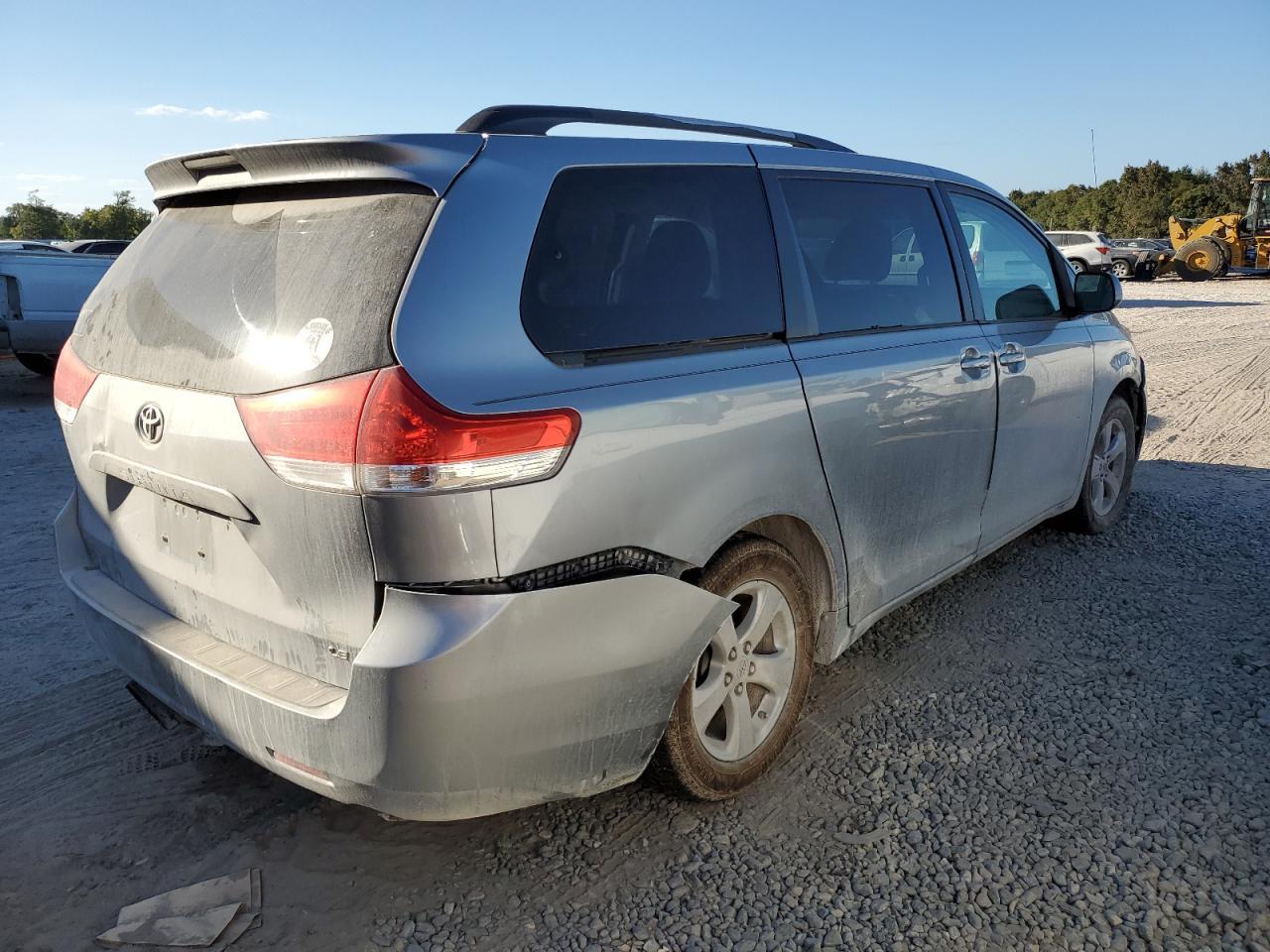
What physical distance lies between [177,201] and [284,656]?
1.36 metres

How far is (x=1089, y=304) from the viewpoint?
179 inches

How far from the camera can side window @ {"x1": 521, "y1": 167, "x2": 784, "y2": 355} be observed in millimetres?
2285

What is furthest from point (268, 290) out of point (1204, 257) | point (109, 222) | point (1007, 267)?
point (109, 222)

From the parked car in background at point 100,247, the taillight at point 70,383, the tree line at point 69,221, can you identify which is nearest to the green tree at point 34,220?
the tree line at point 69,221

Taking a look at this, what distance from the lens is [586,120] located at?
2.79 m

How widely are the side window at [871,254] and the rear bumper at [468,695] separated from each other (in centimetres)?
120

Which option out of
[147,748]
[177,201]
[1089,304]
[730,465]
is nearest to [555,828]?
[730,465]

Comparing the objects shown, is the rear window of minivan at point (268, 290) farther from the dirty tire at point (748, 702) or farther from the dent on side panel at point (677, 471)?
the dirty tire at point (748, 702)

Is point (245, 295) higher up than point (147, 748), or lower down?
higher up

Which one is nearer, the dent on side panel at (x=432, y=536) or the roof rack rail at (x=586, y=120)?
the dent on side panel at (x=432, y=536)

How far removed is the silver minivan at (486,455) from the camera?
2025 millimetres

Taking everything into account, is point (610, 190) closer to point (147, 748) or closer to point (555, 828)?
point (555, 828)

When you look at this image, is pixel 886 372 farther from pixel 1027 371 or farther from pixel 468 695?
pixel 468 695

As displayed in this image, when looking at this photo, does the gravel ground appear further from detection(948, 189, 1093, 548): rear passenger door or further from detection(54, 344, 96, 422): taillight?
detection(54, 344, 96, 422): taillight
